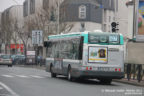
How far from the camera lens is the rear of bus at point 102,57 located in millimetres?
24422

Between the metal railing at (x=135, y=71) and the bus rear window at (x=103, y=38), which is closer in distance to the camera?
the bus rear window at (x=103, y=38)

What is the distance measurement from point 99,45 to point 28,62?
3906 centimetres

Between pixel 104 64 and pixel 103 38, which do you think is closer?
pixel 104 64

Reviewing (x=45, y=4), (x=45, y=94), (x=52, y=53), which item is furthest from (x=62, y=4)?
(x=45, y=94)

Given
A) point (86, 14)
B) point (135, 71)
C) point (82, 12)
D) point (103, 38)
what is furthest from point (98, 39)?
point (82, 12)

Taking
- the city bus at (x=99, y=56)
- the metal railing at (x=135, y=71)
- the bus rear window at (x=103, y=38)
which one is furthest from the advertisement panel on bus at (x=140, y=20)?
the bus rear window at (x=103, y=38)

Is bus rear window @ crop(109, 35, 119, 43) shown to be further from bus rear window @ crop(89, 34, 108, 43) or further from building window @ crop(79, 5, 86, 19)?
building window @ crop(79, 5, 86, 19)

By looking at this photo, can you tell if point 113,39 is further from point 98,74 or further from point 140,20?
point 140,20

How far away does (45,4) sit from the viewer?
63219 millimetres

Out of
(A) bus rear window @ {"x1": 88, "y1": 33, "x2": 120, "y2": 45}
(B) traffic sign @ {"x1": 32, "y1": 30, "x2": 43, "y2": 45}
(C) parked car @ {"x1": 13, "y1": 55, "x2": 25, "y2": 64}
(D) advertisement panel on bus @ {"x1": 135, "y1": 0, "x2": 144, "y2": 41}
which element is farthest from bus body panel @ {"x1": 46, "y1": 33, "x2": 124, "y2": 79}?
(C) parked car @ {"x1": 13, "y1": 55, "x2": 25, "y2": 64}

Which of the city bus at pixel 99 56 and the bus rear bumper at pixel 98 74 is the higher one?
the city bus at pixel 99 56

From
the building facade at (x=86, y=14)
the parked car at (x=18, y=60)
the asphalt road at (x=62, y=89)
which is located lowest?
the asphalt road at (x=62, y=89)

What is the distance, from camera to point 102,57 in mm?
24594

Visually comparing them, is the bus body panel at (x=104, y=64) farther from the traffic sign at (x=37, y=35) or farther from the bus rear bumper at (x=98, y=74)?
the traffic sign at (x=37, y=35)
